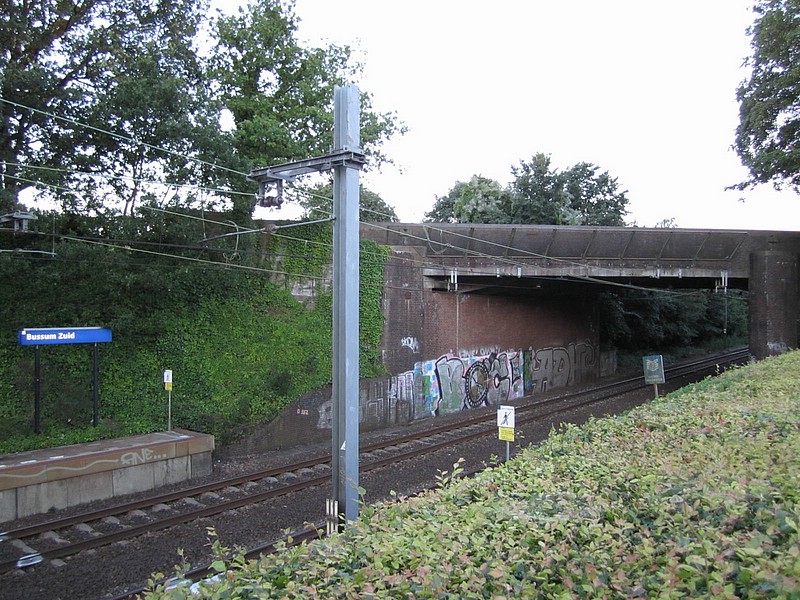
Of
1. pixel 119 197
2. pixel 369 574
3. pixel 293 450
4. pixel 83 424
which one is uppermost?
pixel 119 197

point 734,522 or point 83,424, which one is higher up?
point 734,522

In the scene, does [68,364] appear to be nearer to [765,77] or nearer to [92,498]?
[92,498]

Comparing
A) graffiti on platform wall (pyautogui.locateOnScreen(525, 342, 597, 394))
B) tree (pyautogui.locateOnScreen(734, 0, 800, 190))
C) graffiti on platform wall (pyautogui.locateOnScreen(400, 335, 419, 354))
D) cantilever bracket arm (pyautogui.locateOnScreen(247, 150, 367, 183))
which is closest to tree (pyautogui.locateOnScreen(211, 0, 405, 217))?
graffiti on platform wall (pyautogui.locateOnScreen(400, 335, 419, 354))

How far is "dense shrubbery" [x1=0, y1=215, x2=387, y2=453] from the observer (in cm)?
1370

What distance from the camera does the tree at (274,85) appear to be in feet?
61.2

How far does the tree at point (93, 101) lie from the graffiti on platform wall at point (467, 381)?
38.7ft

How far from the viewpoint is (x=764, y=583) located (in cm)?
278

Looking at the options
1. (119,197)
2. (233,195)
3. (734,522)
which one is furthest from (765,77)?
(734,522)

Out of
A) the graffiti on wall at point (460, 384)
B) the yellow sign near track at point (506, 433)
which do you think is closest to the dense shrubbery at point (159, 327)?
the graffiti on wall at point (460, 384)

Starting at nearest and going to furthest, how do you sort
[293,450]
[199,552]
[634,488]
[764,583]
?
[764,583], [634,488], [199,552], [293,450]

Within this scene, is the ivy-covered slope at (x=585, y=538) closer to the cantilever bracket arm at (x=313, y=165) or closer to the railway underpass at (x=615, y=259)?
the cantilever bracket arm at (x=313, y=165)

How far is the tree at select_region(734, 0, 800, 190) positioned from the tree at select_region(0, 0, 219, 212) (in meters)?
21.7

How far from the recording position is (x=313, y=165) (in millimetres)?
7914

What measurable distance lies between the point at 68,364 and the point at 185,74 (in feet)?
25.3
